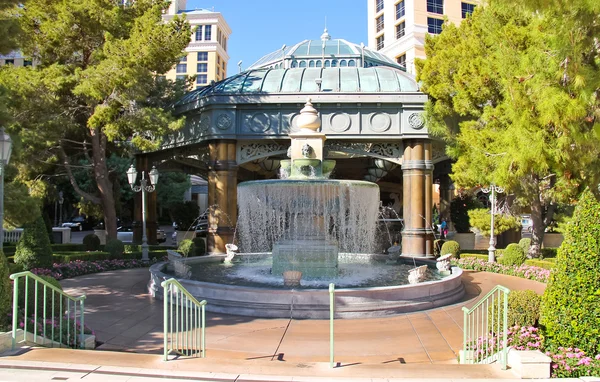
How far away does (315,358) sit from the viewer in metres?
6.76

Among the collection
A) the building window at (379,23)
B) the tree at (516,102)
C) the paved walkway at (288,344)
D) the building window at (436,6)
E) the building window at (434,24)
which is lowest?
the paved walkway at (288,344)

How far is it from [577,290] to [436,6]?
1771 inches

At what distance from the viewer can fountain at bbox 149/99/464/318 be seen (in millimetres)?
9148

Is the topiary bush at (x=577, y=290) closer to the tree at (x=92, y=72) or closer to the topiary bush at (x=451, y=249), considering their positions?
the topiary bush at (x=451, y=249)

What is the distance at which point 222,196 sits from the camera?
18938mm

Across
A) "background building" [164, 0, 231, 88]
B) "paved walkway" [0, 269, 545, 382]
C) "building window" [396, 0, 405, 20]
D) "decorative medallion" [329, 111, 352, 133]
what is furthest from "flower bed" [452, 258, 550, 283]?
"background building" [164, 0, 231, 88]

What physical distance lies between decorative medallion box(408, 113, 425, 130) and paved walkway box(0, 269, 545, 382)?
9.18m

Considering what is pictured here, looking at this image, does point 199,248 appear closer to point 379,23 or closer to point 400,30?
point 400,30

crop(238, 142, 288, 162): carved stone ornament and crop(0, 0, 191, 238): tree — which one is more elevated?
crop(0, 0, 191, 238): tree

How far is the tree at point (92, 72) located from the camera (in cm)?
1625

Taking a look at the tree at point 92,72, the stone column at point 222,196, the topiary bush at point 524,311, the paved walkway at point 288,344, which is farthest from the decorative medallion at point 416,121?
the topiary bush at point 524,311

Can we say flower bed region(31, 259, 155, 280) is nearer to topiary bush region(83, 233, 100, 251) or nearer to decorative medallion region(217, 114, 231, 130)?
topiary bush region(83, 233, 100, 251)

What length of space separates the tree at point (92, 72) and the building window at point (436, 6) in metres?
33.4

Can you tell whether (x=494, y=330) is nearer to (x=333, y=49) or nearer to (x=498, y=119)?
(x=498, y=119)
